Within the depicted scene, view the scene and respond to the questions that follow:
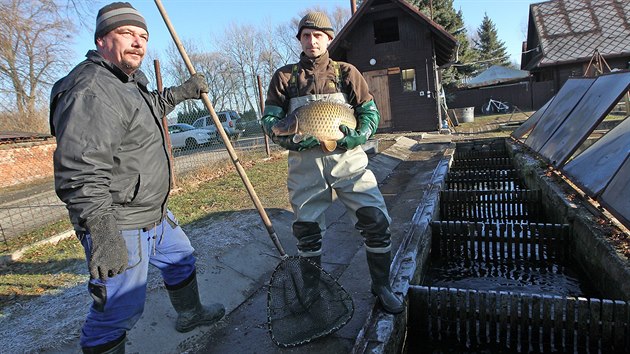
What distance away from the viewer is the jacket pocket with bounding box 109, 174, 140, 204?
2223mm

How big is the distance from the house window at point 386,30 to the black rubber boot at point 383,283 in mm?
16361

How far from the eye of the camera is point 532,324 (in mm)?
3039

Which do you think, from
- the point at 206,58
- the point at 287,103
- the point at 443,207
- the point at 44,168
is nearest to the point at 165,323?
the point at 287,103

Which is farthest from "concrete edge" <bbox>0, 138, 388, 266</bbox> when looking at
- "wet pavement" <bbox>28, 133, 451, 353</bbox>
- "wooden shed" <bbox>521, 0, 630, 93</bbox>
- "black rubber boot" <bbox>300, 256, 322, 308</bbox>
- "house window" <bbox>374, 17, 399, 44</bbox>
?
"wooden shed" <bbox>521, 0, 630, 93</bbox>

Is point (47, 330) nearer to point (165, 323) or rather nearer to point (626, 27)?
point (165, 323)

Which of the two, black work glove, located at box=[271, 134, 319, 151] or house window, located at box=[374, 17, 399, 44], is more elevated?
house window, located at box=[374, 17, 399, 44]

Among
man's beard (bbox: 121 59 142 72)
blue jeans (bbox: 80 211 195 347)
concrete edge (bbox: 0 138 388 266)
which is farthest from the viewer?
concrete edge (bbox: 0 138 388 266)

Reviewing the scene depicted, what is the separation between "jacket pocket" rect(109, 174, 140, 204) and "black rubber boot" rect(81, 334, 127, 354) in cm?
79

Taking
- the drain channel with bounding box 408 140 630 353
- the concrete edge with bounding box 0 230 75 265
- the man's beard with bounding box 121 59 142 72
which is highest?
the man's beard with bounding box 121 59 142 72

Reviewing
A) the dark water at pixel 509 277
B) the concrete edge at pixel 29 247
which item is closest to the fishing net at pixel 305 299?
the dark water at pixel 509 277

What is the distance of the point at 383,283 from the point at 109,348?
5.89ft

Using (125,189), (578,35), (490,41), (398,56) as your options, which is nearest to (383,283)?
(125,189)

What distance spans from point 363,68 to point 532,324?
15.9 meters

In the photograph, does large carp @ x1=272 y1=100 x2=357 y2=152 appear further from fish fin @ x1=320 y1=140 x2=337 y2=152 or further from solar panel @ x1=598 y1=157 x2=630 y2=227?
solar panel @ x1=598 y1=157 x2=630 y2=227
